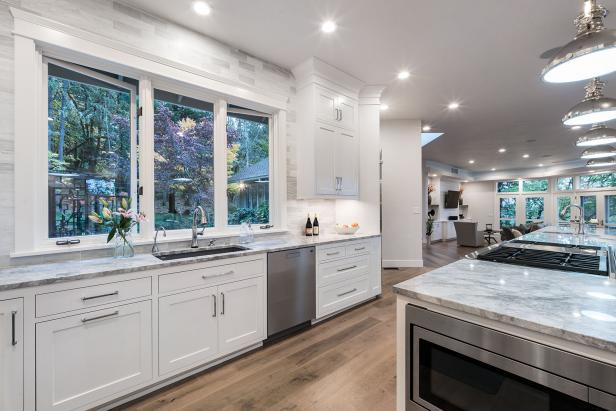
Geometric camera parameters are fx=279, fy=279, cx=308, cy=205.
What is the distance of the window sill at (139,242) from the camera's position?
183cm

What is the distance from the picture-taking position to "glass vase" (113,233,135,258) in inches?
80.4

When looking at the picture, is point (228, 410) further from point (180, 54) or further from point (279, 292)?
point (180, 54)

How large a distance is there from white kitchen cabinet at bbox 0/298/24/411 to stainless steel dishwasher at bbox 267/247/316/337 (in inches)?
60.0

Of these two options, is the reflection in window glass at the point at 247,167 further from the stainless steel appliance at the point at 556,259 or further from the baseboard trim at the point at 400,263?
the baseboard trim at the point at 400,263

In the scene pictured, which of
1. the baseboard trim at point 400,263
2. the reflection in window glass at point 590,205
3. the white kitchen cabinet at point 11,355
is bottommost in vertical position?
the baseboard trim at point 400,263

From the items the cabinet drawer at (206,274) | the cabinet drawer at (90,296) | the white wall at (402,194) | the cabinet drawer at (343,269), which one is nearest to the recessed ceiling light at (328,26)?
the cabinet drawer at (206,274)

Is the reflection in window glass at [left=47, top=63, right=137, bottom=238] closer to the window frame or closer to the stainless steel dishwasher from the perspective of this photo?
the window frame

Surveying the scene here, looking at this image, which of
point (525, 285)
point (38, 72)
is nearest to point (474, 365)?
point (525, 285)

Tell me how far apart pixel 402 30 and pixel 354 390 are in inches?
121

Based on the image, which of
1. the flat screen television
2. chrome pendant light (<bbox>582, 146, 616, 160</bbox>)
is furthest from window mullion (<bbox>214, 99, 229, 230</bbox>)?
the flat screen television

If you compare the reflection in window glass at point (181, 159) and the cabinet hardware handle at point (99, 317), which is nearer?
the cabinet hardware handle at point (99, 317)

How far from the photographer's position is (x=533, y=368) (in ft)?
2.66

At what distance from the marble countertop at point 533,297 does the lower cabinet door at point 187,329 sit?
58.5 inches

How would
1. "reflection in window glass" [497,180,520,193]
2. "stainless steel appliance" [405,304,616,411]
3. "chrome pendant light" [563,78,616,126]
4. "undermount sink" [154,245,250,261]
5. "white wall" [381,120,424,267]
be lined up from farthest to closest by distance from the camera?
"reflection in window glass" [497,180,520,193], "white wall" [381,120,424,267], "undermount sink" [154,245,250,261], "chrome pendant light" [563,78,616,126], "stainless steel appliance" [405,304,616,411]
